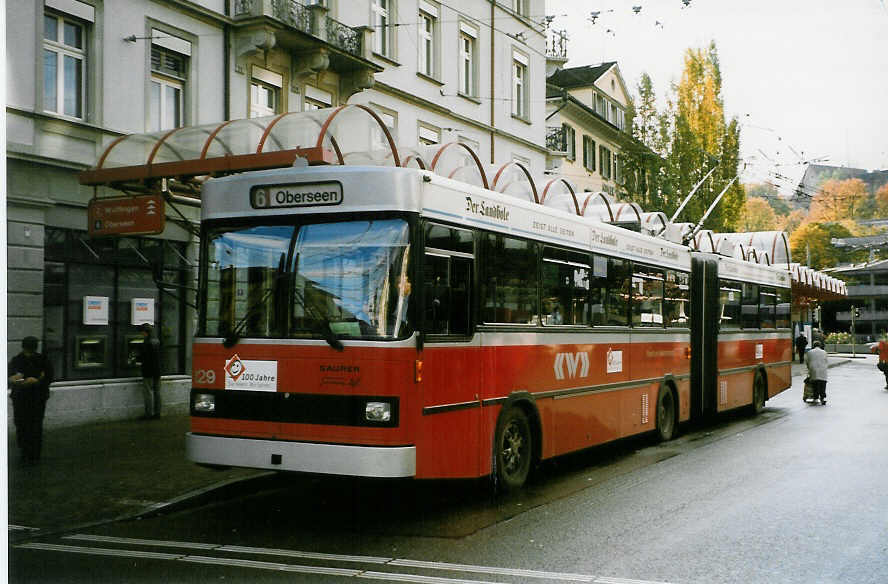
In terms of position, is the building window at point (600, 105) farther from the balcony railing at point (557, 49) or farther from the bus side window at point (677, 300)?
the bus side window at point (677, 300)

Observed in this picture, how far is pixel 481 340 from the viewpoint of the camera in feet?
29.7

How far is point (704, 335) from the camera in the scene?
16.3 metres

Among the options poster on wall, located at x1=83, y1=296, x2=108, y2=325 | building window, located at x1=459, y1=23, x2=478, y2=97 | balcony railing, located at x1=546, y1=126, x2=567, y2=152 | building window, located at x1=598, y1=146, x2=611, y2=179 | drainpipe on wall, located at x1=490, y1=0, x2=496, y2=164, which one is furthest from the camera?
building window, located at x1=598, y1=146, x2=611, y2=179

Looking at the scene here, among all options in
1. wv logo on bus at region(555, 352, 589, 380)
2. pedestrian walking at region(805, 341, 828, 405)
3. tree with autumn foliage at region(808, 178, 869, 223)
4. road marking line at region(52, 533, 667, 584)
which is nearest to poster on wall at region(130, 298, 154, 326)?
wv logo on bus at region(555, 352, 589, 380)

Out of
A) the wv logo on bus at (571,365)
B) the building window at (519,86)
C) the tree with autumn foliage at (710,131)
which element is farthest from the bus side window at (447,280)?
the tree with autumn foliage at (710,131)

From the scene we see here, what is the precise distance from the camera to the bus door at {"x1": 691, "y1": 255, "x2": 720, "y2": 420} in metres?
16.0

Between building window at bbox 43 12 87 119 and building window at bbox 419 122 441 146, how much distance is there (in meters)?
11.2

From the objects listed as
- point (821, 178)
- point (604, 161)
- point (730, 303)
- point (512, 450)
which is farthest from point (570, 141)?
point (512, 450)

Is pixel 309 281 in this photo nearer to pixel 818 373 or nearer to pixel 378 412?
pixel 378 412

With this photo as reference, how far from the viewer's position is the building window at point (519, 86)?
104 feet

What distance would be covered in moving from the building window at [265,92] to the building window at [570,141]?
22952 millimetres

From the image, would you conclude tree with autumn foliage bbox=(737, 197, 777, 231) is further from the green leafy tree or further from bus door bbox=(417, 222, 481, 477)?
bus door bbox=(417, 222, 481, 477)

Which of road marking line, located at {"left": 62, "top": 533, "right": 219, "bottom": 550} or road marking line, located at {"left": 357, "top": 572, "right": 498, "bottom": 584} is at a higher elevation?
road marking line, located at {"left": 357, "top": 572, "right": 498, "bottom": 584}

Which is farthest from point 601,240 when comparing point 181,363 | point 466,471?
point 181,363
